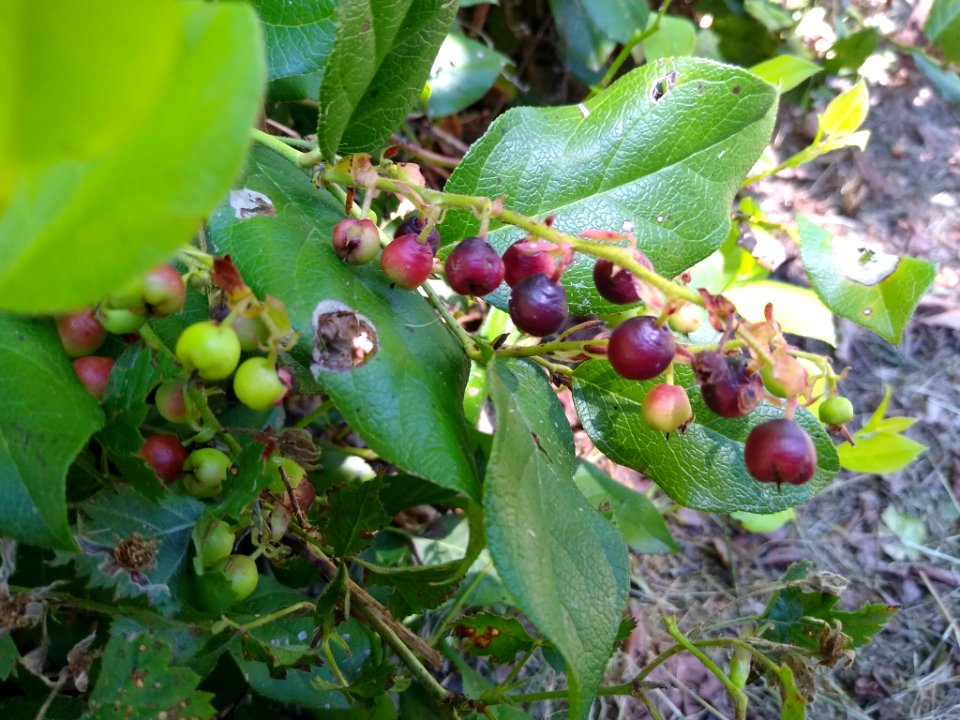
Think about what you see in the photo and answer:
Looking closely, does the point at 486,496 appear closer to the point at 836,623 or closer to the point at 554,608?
the point at 554,608

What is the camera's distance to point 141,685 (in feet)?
2.63

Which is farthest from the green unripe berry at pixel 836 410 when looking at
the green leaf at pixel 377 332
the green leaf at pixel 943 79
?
the green leaf at pixel 943 79

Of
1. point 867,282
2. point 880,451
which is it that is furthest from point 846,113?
point 880,451

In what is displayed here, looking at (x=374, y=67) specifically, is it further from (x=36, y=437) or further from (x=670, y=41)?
(x=670, y=41)

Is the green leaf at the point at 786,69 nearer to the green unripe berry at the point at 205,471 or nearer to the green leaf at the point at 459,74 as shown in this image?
the green leaf at the point at 459,74

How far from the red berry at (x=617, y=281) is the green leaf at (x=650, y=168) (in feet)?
0.61

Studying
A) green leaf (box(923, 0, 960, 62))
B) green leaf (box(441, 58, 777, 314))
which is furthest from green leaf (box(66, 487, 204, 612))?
green leaf (box(923, 0, 960, 62))

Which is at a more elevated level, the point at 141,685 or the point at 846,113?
the point at 846,113

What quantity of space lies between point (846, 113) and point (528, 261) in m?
1.06

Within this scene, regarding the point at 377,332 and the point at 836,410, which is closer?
the point at 377,332

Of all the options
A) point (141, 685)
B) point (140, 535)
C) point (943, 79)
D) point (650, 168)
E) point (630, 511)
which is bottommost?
point (630, 511)

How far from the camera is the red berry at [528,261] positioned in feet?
2.60

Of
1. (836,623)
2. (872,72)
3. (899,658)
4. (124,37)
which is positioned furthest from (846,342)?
(124,37)

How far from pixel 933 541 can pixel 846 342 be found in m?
0.59
